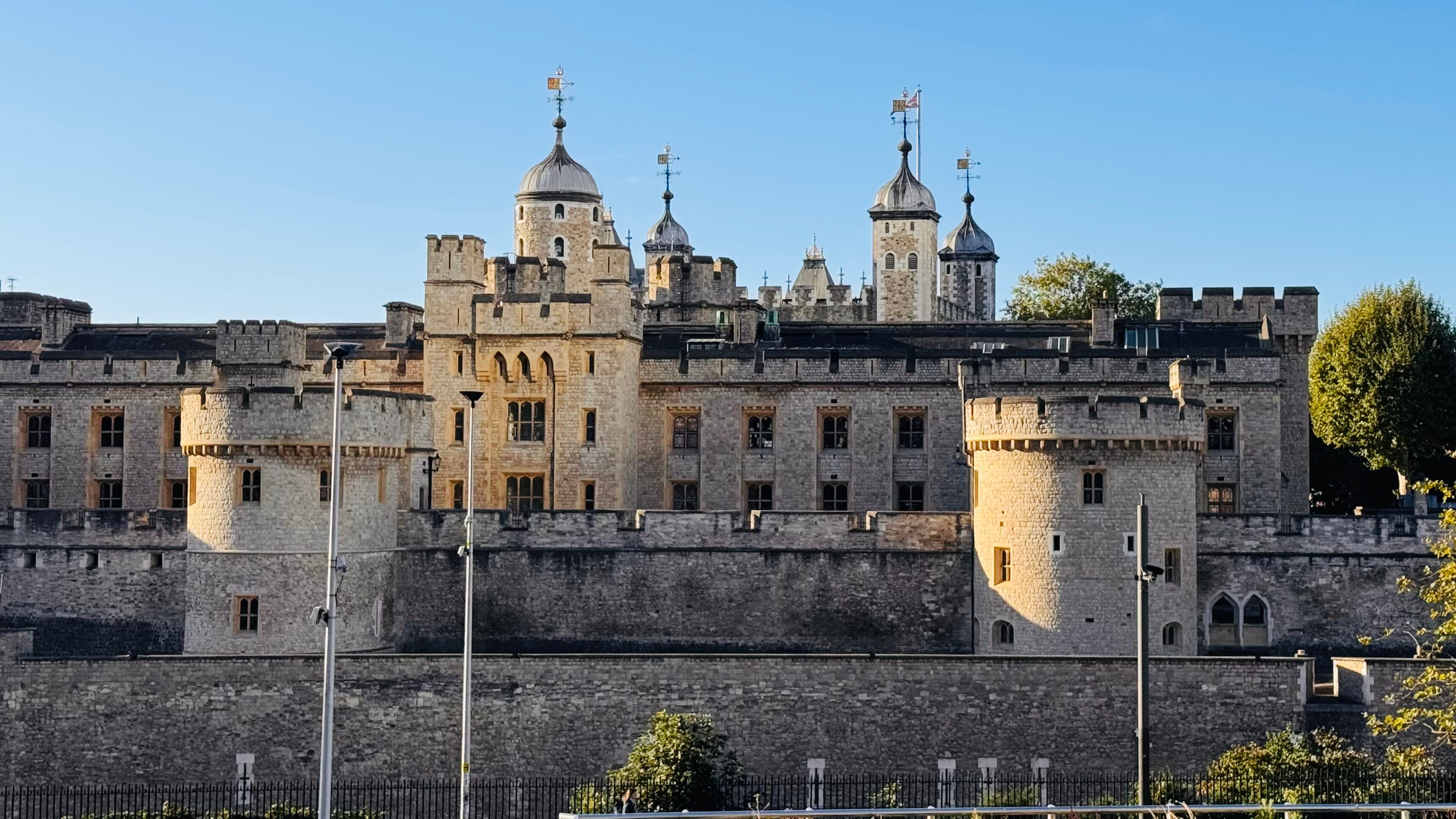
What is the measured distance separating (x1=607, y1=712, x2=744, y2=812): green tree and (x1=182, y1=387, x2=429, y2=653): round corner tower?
34.1 feet

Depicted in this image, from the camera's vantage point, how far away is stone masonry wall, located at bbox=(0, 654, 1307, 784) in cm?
4184

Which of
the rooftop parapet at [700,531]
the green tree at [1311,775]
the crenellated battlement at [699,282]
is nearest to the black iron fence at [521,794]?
the green tree at [1311,775]

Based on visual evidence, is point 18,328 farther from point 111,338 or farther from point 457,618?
point 457,618

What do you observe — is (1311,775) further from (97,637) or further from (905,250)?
(905,250)

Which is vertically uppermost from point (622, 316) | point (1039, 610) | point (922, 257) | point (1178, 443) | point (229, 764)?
point (922, 257)

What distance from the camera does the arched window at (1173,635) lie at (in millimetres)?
45469

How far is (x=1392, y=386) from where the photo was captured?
225ft

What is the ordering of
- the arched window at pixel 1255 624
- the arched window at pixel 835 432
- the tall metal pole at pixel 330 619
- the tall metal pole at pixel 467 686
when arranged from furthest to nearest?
the arched window at pixel 835 432, the arched window at pixel 1255 624, the tall metal pole at pixel 467 686, the tall metal pole at pixel 330 619

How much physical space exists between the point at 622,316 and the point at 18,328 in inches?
930

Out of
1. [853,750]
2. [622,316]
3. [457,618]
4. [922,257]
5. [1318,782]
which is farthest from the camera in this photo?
[922,257]

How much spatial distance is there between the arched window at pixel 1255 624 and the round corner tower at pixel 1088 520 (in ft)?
7.75

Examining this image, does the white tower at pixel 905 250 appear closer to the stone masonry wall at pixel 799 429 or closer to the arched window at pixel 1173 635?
the stone masonry wall at pixel 799 429

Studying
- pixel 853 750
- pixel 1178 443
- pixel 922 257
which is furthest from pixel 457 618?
pixel 922 257

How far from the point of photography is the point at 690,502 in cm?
5869
